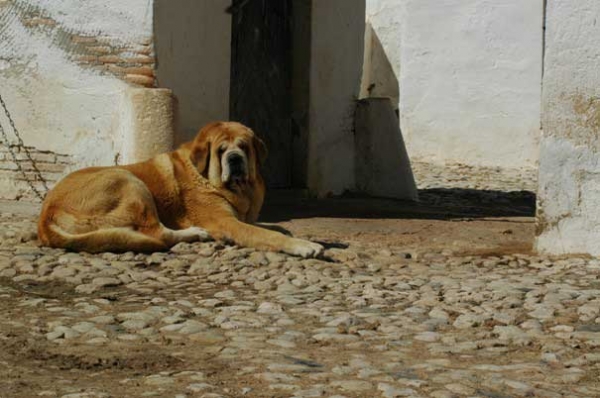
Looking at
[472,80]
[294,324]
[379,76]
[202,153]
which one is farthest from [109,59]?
[379,76]

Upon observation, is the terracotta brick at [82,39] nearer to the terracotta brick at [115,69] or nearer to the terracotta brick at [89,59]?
the terracotta brick at [89,59]

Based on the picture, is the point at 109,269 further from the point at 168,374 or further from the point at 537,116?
the point at 537,116

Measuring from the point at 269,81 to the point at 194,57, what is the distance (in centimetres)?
192

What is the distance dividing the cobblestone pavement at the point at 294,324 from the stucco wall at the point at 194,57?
7.78 feet

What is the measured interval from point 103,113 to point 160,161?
1.73 meters

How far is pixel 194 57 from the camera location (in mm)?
10258

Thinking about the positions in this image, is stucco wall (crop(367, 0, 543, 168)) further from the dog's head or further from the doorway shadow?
the dog's head

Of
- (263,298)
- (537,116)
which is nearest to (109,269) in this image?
(263,298)

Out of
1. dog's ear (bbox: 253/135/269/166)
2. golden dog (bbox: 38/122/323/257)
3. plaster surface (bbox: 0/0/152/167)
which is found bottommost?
golden dog (bbox: 38/122/323/257)

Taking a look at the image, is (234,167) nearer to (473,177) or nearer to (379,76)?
(473,177)

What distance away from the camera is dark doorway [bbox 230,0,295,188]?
11805 millimetres

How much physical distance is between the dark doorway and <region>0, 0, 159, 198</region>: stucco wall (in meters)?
2.01

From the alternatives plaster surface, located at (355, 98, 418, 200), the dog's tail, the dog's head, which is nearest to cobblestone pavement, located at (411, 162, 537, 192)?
plaster surface, located at (355, 98, 418, 200)

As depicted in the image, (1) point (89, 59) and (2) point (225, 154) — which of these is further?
(1) point (89, 59)
